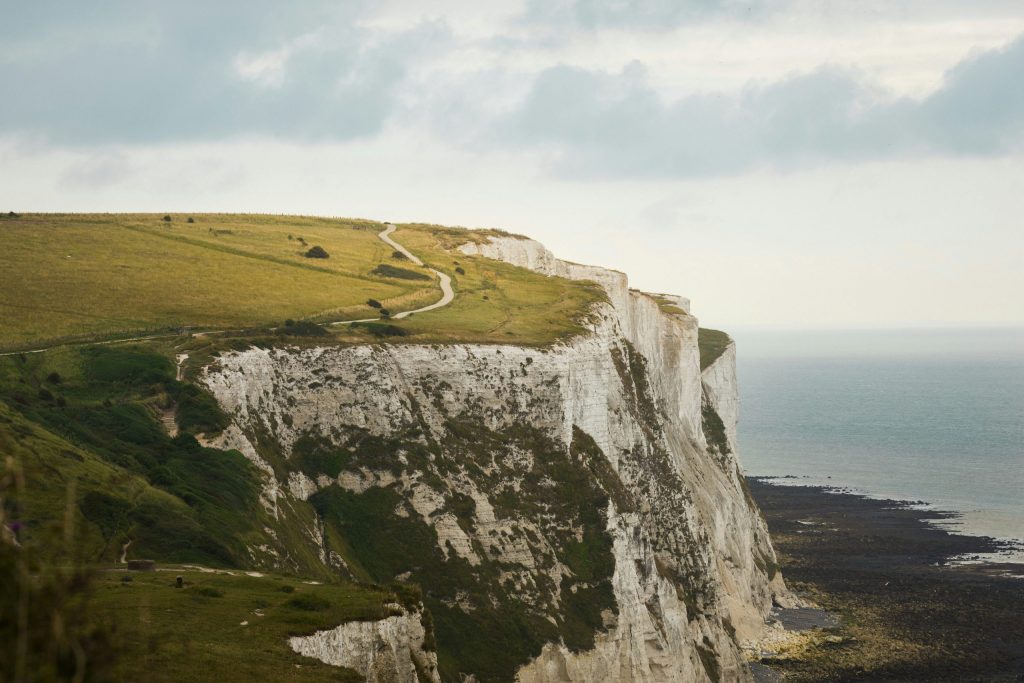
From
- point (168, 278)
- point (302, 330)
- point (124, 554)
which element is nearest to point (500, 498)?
point (302, 330)

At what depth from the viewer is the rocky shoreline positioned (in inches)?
3369

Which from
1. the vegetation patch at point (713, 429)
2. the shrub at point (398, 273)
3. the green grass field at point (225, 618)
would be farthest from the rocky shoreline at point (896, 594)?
the green grass field at point (225, 618)

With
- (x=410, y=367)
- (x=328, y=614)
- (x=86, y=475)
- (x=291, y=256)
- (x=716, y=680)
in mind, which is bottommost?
(x=716, y=680)

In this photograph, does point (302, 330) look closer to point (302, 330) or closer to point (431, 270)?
point (302, 330)

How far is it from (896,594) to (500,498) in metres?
55.0

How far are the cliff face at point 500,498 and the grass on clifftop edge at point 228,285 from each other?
412 centimetres

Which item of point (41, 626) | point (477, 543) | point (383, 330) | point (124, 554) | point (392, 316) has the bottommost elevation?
Answer: point (477, 543)

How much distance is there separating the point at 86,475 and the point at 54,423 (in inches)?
331

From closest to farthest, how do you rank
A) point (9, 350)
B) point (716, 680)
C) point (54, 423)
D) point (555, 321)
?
point (54, 423), point (9, 350), point (716, 680), point (555, 321)

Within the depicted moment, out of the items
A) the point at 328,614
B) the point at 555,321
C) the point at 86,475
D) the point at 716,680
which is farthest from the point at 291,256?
the point at 328,614

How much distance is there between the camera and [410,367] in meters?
70.4

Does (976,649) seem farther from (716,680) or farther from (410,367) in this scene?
(410,367)

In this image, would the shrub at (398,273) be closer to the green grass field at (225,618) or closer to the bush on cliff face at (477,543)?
the bush on cliff face at (477,543)

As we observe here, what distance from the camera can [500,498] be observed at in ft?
218
